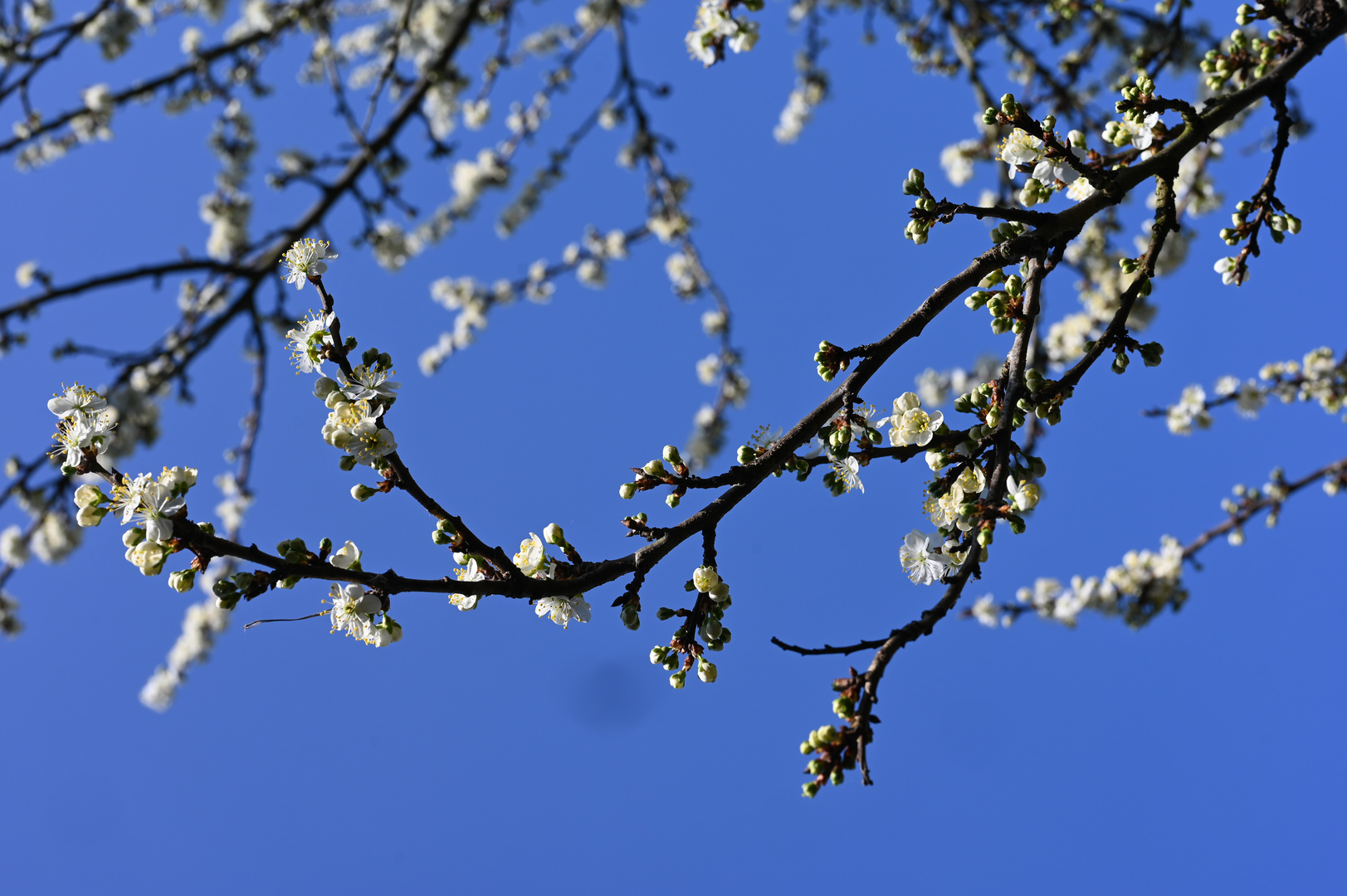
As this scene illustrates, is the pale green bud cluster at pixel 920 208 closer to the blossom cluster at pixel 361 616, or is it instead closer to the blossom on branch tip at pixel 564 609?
the blossom on branch tip at pixel 564 609

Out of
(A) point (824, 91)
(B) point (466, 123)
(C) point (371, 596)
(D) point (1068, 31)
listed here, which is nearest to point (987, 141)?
(D) point (1068, 31)

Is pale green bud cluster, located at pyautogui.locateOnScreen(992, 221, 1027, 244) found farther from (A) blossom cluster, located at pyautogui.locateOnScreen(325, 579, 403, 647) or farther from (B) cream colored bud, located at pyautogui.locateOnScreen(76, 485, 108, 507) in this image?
(B) cream colored bud, located at pyautogui.locateOnScreen(76, 485, 108, 507)

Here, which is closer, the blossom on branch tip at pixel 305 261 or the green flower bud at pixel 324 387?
the green flower bud at pixel 324 387

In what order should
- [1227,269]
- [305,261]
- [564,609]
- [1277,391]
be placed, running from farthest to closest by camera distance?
[1277,391] → [1227,269] → [305,261] → [564,609]

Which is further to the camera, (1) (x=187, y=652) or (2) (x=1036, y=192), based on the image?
(1) (x=187, y=652)

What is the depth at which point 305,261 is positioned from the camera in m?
2.30

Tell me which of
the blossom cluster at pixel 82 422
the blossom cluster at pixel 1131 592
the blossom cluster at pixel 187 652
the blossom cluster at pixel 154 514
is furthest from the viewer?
the blossom cluster at pixel 187 652

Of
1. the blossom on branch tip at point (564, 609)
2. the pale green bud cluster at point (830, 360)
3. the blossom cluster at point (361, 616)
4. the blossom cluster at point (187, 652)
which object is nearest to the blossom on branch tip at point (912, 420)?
the pale green bud cluster at point (830, 360)

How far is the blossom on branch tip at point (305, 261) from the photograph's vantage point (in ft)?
7.55

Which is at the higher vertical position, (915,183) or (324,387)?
(915,183)

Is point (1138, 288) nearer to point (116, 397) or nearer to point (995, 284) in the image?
point (995, 284)

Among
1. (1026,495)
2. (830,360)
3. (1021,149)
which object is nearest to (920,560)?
(1026,495)

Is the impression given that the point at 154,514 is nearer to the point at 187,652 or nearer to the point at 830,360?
the point at 830,360

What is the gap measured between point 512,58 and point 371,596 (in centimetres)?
798
